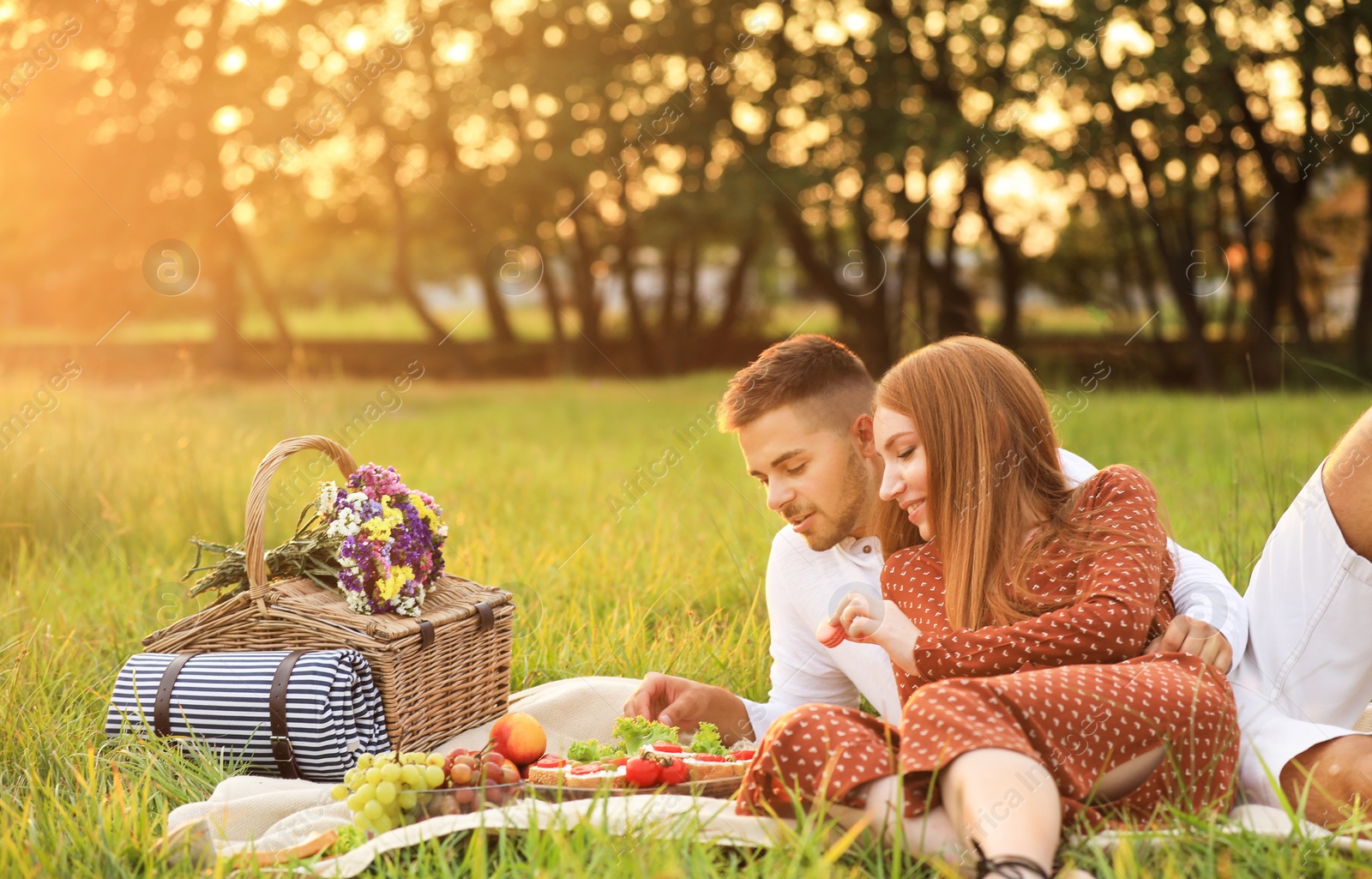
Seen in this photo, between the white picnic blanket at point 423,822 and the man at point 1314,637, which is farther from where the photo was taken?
the man at point 1314,637

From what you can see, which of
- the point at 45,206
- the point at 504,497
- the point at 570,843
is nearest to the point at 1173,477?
the point at 504,497

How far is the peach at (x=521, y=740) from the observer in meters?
2.77

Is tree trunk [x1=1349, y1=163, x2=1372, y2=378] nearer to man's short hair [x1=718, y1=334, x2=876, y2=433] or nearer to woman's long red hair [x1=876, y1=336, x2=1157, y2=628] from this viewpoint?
man's short hair [x1=718, y1=334, x2=876, y2=433]

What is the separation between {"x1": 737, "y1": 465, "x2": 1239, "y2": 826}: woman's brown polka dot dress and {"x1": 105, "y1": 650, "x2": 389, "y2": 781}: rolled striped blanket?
3.62 feet

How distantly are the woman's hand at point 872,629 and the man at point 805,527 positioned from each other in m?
0.63

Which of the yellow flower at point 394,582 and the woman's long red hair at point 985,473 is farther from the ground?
the woman's long red hair at point 985,473

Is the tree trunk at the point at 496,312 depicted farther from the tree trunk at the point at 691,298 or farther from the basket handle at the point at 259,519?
the basket handle at the point at 259,519

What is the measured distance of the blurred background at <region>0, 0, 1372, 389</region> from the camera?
1260 centimetres

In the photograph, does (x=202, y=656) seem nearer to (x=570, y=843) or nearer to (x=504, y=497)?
(x=570, y=843)

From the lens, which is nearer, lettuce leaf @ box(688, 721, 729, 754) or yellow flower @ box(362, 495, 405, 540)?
lettuce leaf @ box(688, 721, 729, 754)

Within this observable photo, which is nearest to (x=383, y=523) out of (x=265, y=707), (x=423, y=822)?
(x=265, y=707)

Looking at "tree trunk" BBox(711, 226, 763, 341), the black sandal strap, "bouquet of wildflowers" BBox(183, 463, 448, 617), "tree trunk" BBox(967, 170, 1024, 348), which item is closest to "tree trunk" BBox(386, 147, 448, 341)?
"tree trunk" BBox(711, 226, 763, 341)

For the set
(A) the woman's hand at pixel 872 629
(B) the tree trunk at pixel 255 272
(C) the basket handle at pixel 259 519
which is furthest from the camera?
(B) the tree trunk at pixel 255 272

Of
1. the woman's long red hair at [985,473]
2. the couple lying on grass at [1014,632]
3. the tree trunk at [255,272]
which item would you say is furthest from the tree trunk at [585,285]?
the woman's long red hair at [985,473]
